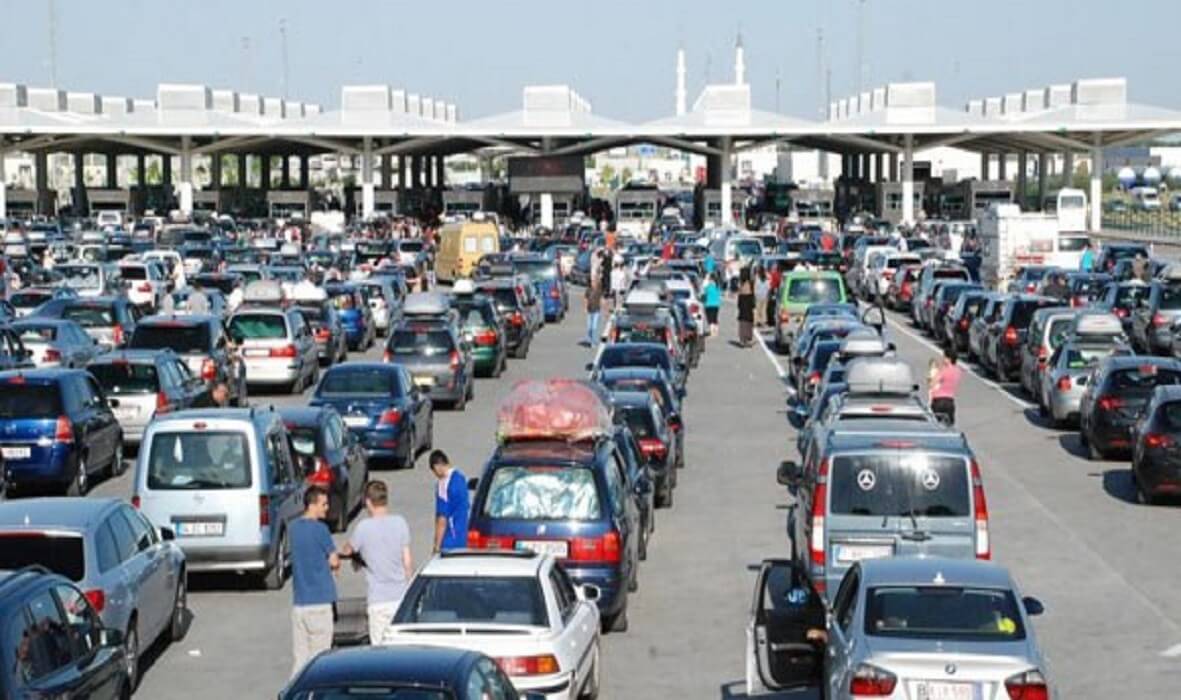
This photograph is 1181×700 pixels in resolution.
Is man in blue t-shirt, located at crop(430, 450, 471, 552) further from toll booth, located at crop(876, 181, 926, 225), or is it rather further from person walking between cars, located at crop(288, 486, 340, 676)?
toll booth, located at crop(876, 181, 926, 225)

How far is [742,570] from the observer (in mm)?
20438

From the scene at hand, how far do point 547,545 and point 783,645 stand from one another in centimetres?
329

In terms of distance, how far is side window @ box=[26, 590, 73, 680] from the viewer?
1155 centimetres

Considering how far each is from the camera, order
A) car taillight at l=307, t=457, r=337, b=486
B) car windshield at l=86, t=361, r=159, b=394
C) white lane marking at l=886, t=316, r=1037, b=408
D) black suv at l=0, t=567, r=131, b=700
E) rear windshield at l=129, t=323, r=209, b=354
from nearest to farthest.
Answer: black suv at l=0, t=567, r=131, b=700 → car taillight at l=307, t=457, r=337, b=486 → car windshield at l=86, t=361, r=159, b=394 → rear windshield at l=129, t=323, r=209, b=354 → white lane marking at l=886, t=316, r=1037, b=408

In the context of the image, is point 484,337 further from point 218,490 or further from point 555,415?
point 218,490

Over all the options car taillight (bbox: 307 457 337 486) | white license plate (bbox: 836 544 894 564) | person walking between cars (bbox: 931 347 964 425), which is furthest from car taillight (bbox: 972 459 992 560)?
person walking between cars (bbox: 931 347 964 425)

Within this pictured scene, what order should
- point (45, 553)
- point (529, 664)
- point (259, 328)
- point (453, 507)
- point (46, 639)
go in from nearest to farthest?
point (46, 639), point (529, 664), point (45, 553), point (453, 507), point (259, 328)

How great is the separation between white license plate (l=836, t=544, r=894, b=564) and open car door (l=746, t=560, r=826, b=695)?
1521mm

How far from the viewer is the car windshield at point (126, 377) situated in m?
27.3

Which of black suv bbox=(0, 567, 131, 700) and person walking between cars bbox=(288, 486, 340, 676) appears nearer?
black suv bbox=(0, 567, 131, 700)

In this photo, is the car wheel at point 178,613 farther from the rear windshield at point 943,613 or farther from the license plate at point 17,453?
the license plate at point 17,453

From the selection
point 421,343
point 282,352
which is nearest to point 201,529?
point 421,343

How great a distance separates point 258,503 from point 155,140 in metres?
90.6

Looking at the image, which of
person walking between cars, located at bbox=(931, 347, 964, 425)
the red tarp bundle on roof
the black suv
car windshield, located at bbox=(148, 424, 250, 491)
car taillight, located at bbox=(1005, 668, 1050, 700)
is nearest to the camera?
the black suv
